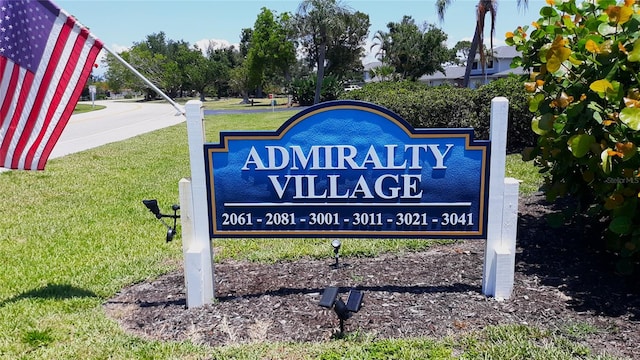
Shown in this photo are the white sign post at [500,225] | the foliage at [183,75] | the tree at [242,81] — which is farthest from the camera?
the foliage at [183,75]

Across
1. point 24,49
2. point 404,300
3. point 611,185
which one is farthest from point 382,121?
point 24,49

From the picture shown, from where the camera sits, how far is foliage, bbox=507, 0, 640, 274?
296 cm

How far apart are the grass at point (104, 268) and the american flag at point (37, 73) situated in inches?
44.4

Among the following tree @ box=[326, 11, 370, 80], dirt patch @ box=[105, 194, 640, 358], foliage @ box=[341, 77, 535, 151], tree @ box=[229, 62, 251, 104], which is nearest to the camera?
dirt patch @ box=[105, 194, 640, 358]

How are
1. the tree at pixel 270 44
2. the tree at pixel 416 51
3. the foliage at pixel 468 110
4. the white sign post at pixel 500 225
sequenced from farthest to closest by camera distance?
1. the tree at pixel 416 51
2. the tree at pixel 270 44
3. the foliage at pixel 468 110
4. the white sign post at pixel 500 225

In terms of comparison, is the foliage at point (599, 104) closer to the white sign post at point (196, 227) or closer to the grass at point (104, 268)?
the grass at point (104, 268)

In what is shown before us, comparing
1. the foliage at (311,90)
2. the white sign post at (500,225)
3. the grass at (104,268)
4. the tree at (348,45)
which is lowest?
the grass at (104,268)

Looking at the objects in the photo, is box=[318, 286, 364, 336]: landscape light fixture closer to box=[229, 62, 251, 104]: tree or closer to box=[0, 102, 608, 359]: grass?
box=[0, 102, 608, 359]: grass

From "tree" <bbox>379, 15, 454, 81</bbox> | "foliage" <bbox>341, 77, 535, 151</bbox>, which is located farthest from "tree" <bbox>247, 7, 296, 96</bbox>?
"foliage" <bbox>341, 77, 535, 151</bbox>

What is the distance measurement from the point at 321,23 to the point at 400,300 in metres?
31.3

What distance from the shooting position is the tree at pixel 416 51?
4806cm

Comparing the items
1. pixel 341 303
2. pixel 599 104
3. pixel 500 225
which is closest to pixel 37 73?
pixel 341 303

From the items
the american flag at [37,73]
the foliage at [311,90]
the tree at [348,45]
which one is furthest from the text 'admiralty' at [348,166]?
the tree at [348,45]

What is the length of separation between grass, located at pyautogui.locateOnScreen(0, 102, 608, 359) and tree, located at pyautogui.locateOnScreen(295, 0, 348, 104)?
78.5ft
